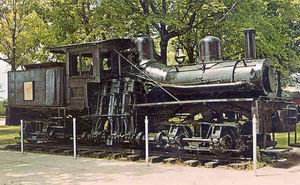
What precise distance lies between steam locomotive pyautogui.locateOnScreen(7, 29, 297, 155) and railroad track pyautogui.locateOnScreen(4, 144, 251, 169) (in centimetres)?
22

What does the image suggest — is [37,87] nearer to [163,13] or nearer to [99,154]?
[99,154]

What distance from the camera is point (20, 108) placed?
54.9 feet

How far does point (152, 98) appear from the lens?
13.4 m

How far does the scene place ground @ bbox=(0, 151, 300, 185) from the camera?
28.7 ft

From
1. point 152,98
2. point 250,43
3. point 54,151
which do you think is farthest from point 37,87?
point 250,43

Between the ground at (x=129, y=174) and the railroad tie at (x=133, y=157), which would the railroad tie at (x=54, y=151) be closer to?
the ground at (x=129, y=174)

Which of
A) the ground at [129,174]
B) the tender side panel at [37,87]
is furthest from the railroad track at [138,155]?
the tender side panel at [37,87]

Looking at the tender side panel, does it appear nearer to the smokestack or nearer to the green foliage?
the smokestack

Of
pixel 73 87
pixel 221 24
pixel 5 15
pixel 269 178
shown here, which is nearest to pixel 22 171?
pixel 73 87

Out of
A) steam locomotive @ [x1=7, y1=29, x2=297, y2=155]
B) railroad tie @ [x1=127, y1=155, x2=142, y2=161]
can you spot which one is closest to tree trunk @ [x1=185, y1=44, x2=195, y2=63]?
steam locomotive @ [x1=7, y1=29, x2=297, y2=155]

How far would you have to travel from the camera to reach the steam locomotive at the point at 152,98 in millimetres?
11094

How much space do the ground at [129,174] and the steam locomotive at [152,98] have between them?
110 centimetres

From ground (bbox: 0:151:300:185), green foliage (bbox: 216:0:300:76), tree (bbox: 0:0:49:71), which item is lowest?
ground (bbox: 0:151:300:185)

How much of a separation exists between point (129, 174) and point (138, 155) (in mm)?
2551
